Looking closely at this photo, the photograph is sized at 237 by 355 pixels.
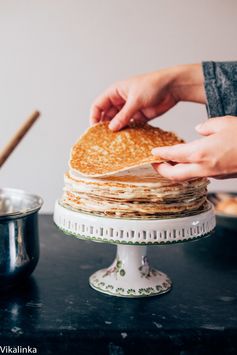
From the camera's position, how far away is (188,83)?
1322 mm

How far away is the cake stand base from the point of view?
982 mm

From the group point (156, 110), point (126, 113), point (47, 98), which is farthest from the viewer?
point (47, 98)

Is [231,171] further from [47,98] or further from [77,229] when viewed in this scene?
[47,98]

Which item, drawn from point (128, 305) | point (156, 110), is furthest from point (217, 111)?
point (128, 305)

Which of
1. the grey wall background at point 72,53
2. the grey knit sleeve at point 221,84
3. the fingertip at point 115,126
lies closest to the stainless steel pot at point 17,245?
the fingertip at point 115,126

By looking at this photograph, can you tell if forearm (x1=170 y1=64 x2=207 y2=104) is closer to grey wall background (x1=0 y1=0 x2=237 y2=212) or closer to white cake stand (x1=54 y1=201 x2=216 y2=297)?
white cake stand (x1=54 y1=201 x2=216 y2=297)

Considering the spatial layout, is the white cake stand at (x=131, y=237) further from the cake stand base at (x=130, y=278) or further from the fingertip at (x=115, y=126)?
the fingertip at (x=115, y=126)

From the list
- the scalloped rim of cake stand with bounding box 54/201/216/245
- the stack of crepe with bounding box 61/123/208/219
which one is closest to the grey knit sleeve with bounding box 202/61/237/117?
the stack of crepe with bounding box 61/123/208/219

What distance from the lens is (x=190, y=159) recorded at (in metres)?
0.89

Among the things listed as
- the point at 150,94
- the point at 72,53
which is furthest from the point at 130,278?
the point at 72,53

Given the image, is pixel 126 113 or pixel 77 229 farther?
pixel 126 113

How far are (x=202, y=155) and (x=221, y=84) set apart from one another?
0.39m

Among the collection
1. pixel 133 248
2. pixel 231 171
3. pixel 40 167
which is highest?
pixel 231 171

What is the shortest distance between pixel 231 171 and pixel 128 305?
1.06ft
